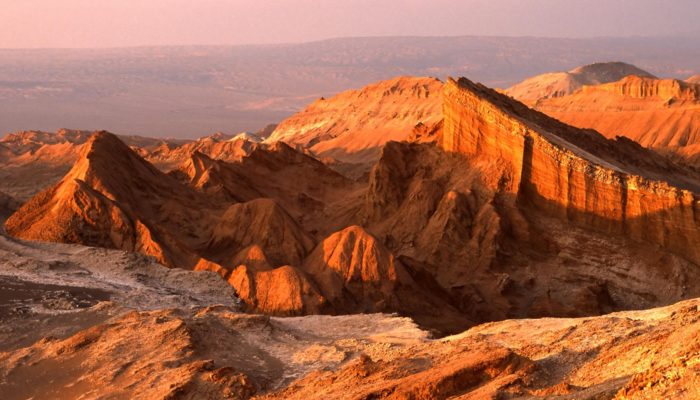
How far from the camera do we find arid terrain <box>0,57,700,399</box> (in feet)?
51.2

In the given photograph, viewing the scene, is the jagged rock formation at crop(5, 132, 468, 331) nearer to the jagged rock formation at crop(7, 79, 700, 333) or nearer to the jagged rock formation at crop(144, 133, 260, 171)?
the jagged rock formation at crop(7, 79, 700, 333)

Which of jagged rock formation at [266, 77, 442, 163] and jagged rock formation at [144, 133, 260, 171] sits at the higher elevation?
jagged rock formation at [266, 77, 442, 163]

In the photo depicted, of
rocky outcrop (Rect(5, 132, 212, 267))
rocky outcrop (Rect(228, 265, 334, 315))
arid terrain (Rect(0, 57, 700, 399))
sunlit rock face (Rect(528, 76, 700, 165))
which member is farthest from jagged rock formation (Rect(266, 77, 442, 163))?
rocky outcrop (Rect(228, 265, 334, 315))

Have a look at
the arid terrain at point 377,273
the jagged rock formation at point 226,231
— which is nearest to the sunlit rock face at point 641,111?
the arid terrain at point 377,273

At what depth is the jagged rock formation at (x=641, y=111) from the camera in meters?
72.8

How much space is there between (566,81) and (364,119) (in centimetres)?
3208

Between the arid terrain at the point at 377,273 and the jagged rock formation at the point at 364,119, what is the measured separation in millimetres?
32169

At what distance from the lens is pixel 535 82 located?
381 feet

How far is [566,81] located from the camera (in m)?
112

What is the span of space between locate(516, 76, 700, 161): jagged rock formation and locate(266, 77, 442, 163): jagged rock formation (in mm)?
10542

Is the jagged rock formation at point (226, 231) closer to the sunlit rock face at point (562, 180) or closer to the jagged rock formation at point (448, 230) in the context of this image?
the jagged rock formation at point (448, 230)

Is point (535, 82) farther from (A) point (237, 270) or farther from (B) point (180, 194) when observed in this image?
(A) point (237, 270)

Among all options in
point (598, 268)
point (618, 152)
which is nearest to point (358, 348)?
point (598, 268)

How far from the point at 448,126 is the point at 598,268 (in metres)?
8.83
